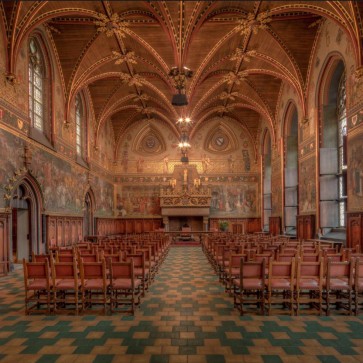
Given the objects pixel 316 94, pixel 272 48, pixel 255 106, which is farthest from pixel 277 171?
pixel 272 48

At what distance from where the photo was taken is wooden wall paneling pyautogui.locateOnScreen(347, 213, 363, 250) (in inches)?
491

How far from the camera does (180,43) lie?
15336mm

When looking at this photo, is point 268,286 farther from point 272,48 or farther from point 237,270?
point 272,48

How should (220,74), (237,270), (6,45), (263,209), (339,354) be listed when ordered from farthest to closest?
1. (263,209)
2. (220,74)
3. (6,45)
4. (237,270)
5. (339,354)

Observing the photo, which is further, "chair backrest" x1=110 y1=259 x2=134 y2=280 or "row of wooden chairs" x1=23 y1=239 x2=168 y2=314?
"chair backrest" x1=110 y1=259 x2=134 y2=280

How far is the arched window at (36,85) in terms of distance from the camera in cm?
1531

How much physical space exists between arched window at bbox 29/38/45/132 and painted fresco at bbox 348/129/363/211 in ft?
46.7

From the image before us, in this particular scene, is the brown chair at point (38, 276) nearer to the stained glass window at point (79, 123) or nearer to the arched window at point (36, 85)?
the arched window at point (36, 85)

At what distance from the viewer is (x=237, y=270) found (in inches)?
291

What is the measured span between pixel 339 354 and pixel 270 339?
3.20 ft

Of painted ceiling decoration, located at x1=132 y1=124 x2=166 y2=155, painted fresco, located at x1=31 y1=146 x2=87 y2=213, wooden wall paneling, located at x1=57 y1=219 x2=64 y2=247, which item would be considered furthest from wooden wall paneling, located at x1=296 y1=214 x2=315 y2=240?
painted ceiling decoration, located at x1=132 y1=124 x2=166 y2=155

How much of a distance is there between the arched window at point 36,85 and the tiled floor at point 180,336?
1073cm

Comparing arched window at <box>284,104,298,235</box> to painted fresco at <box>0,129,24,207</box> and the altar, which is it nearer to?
the altar

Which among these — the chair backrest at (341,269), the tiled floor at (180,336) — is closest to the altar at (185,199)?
the tiled floor at (180,336)
